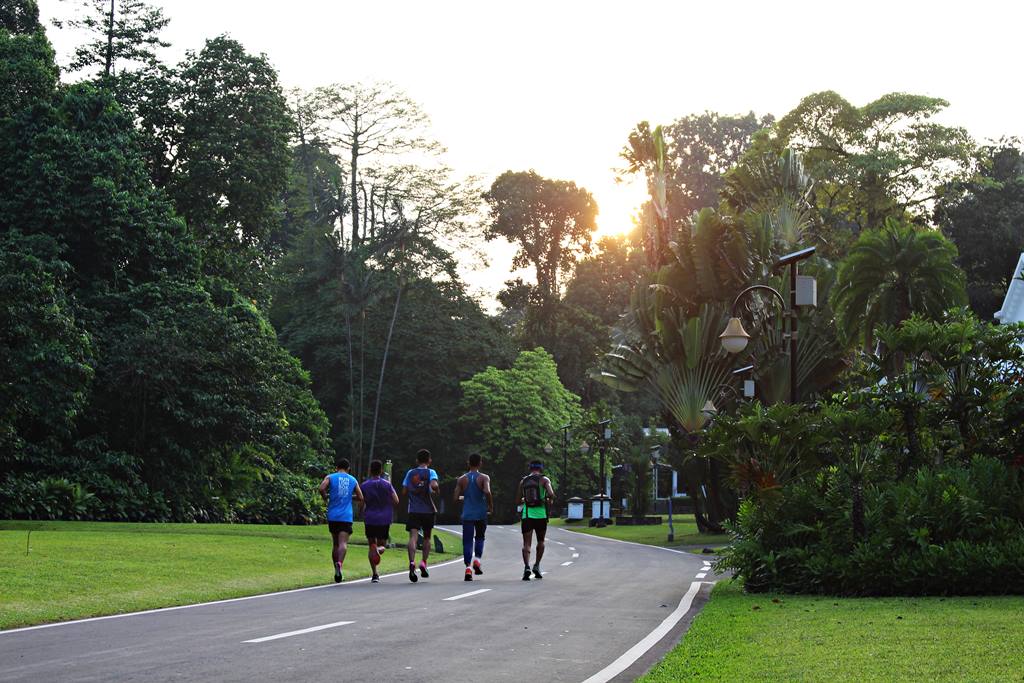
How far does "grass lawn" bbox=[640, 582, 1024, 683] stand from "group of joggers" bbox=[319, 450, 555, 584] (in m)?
5.29

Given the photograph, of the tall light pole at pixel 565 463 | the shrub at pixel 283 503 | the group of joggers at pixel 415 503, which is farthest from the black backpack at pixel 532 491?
the tall light pole at pixel 565 463

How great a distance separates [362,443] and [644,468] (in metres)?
14.8

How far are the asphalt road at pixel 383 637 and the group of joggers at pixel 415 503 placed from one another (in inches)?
32.5

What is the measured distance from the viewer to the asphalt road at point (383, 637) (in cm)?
887

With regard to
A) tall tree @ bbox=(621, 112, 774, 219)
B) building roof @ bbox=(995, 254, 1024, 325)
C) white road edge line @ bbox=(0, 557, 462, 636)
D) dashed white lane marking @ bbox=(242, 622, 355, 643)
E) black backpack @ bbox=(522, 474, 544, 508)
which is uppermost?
tall tree @ bbox=(621, 112, 774, 219)

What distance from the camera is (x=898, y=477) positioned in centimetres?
1828

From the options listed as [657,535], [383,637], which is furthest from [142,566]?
[657,535]

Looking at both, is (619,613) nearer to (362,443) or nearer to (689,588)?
(689,588)

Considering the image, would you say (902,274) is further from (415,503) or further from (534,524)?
(415,503)

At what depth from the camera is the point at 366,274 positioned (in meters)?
65.4

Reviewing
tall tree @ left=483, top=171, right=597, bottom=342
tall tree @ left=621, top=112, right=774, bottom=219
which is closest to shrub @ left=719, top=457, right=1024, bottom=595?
tall tree @ left=483, top=171, right=597, bottom=342

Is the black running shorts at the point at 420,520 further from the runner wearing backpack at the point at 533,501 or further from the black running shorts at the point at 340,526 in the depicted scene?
the runner wearing backpack at the point at 533,501

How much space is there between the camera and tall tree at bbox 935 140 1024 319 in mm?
55094

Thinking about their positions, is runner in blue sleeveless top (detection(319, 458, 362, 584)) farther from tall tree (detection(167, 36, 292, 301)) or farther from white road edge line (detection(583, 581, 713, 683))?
tall tree (detection(167, 36, 292, 301))
